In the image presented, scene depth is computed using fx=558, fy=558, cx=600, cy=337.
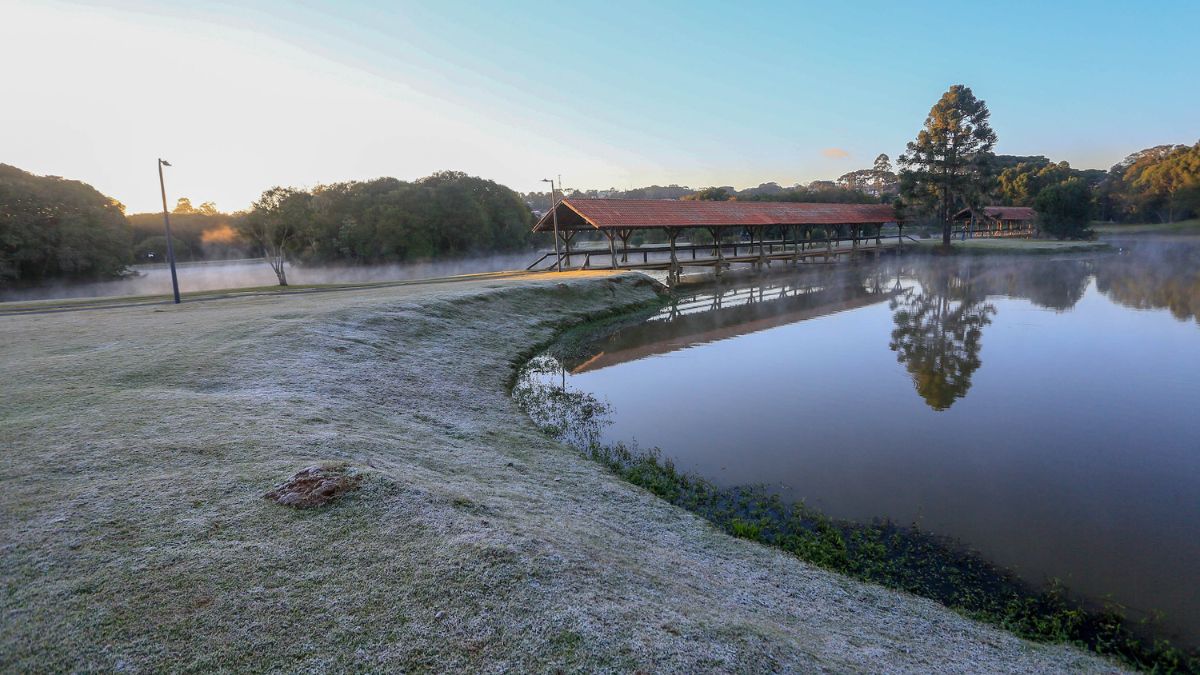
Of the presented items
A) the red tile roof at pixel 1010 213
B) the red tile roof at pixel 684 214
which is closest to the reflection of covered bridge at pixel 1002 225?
the red tile roof at pixel 1010 213

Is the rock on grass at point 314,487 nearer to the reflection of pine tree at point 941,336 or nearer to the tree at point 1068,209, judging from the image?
the reflection of pine tree at point 941,336

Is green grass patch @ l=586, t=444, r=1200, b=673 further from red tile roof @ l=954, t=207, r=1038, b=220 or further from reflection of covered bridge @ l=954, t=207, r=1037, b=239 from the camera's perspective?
red tile roof @ l=954, t=207, r=1038, b=220

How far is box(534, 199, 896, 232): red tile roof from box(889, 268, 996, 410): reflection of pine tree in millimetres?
9926

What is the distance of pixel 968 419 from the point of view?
7758mm

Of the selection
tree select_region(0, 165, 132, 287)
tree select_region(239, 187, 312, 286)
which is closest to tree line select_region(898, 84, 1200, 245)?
tree select_region(239, 187, 312, 286)

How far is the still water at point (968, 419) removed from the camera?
483cm

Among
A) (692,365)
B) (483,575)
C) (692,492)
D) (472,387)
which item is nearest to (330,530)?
(483,575)

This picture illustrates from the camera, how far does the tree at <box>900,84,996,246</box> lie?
3744cm

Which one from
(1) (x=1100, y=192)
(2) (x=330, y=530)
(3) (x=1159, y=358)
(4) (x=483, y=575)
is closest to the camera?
(4) (x=483, y=575)

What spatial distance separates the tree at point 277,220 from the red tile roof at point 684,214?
12172mm

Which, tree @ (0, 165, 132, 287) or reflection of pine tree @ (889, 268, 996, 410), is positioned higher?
tree @ (0, 165, 132, 287)

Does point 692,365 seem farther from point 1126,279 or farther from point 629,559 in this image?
point 1126,279

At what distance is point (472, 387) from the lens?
9086 millimetres

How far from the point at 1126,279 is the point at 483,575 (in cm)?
3062
